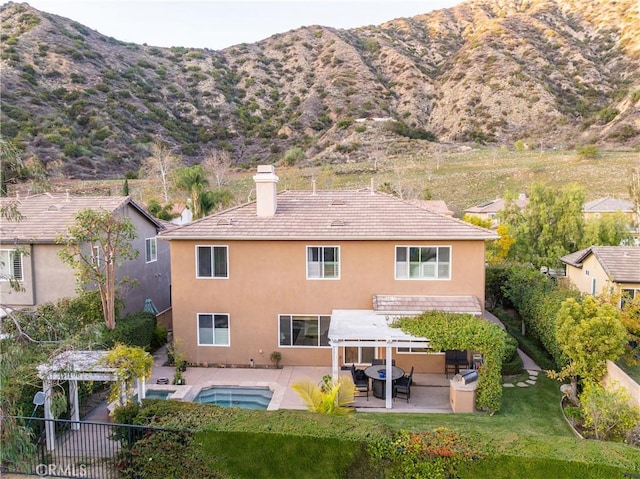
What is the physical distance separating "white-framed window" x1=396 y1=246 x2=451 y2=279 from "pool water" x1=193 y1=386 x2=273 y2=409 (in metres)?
6.92

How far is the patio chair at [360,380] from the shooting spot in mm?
15938

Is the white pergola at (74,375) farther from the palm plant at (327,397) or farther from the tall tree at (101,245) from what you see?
the tall tree at (101,245)

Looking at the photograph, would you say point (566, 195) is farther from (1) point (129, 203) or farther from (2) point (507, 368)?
(1) point (129, 203)

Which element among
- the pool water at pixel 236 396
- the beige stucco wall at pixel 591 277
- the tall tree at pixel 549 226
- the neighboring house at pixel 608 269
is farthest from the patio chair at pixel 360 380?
the tall tree at pixel 549 226

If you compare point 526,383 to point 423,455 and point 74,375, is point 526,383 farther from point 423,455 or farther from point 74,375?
point 74,375

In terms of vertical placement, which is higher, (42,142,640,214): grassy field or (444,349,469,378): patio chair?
(42,142,640,214): grassy field

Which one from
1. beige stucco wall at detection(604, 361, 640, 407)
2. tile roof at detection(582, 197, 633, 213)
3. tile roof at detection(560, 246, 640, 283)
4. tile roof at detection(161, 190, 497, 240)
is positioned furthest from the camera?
tile roof at detection(582, 197, 633, 213)

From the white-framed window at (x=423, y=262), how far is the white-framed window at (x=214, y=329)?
7434mm

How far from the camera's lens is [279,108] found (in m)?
92.8

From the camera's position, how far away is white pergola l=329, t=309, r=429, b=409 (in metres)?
14.8

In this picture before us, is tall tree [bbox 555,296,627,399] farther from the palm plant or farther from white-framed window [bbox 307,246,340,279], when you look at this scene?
white-framed window [bbox 307,246,340,279]

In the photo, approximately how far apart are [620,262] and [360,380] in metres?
13.3

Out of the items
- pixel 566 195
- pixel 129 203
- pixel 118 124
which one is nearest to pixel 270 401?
pixel 129 203

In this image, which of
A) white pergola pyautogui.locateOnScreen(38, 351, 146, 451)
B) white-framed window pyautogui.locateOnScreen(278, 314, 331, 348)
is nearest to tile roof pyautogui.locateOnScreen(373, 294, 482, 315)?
white-framed window pyautogui.locateOnScreen(278, 314, 331, 348)
